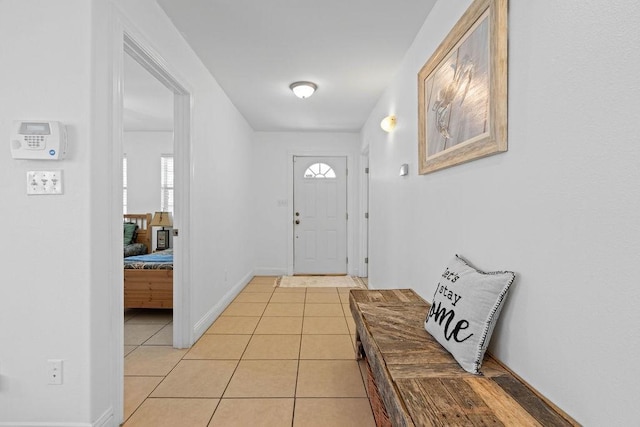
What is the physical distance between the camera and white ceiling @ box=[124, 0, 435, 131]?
7.49 ft

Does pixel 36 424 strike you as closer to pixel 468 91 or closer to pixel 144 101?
pixel 468 91

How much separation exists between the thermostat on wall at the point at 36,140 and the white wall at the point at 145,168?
4.70 m

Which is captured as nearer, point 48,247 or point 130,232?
point 48,247

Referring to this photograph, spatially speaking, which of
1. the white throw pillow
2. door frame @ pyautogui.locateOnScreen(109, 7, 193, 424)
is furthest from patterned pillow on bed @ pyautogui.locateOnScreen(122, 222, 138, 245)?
the white throw pillow

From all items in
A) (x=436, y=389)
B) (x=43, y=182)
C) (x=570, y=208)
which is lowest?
(x=436, y=389)

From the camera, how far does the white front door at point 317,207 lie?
5.82m

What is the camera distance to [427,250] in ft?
7.67

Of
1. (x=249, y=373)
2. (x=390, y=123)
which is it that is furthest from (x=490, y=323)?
(x=390, y=123)

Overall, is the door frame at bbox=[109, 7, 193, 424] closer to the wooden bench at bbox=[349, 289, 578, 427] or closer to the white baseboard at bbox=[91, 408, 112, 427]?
the white baseboard at bbox=[91, 408, 112, 427]

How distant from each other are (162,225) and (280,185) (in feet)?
6.42

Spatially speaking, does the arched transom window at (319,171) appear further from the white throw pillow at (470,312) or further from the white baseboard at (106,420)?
the white baseboard at (106,420)

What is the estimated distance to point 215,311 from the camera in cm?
349

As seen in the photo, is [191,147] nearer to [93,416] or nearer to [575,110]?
[93,416]

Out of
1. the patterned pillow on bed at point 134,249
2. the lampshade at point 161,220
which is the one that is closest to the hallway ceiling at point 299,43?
the lampshade at point 161,220
